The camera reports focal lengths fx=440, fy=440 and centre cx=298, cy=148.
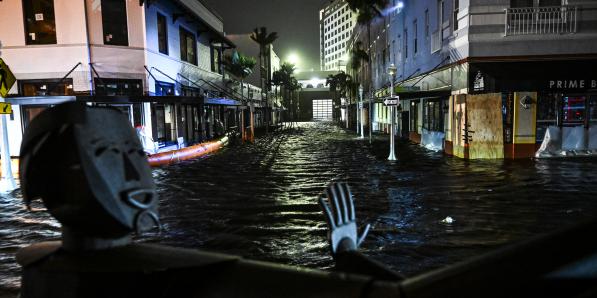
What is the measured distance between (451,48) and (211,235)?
15179 mm

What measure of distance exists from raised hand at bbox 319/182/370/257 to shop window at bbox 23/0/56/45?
67.5 feet

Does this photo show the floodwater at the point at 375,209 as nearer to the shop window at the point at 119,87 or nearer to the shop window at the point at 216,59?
the shop window at the point at 119,87

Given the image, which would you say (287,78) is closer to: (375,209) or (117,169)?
(375,209)

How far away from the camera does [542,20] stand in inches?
667

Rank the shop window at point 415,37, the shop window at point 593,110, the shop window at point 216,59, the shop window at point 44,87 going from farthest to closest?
the shop window at point 216,59, the shop window at point 415,37, the shop window at point 44,87, the shop window at point 593,110

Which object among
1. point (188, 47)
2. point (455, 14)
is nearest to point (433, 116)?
point (455, 14)

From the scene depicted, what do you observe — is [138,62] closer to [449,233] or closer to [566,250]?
[449,233]

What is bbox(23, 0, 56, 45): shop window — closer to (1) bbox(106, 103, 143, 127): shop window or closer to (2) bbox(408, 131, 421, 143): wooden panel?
(1) bbox(106, 103, 143, 127): shop window

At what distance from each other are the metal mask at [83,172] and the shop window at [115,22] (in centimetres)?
1981

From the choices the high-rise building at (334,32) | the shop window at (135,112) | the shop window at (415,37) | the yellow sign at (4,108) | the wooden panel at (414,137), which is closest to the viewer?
the yellow sign at (4,108)

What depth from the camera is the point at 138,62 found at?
65.8 ft

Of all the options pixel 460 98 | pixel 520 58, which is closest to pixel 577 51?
pixel 520 58

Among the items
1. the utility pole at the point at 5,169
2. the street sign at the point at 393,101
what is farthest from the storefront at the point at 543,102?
the utility pole at the point at 5,169

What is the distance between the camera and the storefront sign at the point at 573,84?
1620 cm
